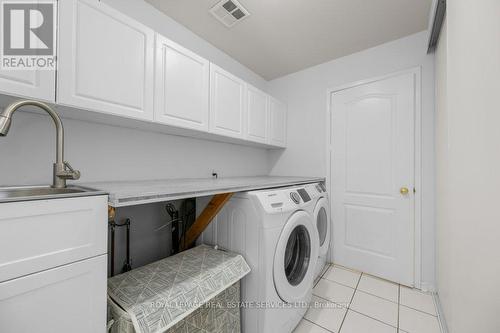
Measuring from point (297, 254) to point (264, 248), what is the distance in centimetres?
58

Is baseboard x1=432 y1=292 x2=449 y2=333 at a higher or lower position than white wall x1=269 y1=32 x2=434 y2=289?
lower

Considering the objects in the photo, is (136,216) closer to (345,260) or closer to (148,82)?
(148,82)

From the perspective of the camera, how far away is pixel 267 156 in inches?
124

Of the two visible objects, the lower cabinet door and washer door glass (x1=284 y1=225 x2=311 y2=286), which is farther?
washer door glass (x1=284 y1=225 x2=311 y2=286)

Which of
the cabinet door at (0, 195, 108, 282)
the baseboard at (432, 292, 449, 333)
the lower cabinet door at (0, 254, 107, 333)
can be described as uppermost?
the cabinet door at (0, 195, 108, 282)

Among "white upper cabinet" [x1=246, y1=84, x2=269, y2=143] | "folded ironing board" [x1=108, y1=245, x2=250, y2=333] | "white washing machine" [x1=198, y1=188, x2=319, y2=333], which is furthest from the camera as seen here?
"white upper cabinet" [x1=246, y1=84, x2=269, y2=143]

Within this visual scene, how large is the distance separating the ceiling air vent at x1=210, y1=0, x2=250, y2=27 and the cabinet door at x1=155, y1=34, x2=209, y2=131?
1.61 feet

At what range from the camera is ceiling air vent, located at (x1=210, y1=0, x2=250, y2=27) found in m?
1.66

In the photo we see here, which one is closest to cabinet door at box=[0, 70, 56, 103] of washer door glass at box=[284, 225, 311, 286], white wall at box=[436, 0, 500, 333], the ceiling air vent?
the ceiling air vent

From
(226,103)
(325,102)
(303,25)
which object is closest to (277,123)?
(325,102)

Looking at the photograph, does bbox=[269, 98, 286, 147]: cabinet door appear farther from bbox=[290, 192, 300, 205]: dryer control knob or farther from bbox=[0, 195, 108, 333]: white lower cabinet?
bbox=[0, 195, 108, 333]: white lower cabinet

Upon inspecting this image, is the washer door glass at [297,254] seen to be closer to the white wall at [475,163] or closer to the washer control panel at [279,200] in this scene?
the washer control panel at [279,200]

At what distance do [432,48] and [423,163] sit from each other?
1.09 meters

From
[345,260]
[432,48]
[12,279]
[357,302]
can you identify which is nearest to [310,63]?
[432,48]
